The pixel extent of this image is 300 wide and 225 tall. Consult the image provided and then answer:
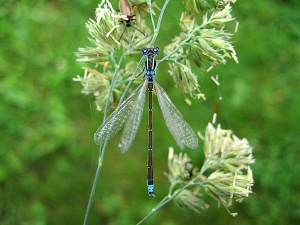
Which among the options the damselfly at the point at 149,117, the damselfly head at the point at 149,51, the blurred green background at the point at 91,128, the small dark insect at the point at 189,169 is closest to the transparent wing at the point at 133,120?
the damselfly at the point at 149,117

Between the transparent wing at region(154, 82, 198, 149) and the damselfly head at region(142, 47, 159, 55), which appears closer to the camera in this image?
the damselfly head at region(142, 47, 159, 55)

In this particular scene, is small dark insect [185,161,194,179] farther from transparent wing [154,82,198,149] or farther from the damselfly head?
the damselfly head

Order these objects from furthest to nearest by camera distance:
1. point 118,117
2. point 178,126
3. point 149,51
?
point 178,126 → point 118,117 → point 149,51

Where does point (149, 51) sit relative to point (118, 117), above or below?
above

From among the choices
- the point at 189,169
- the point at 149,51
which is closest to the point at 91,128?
the point at 189,169

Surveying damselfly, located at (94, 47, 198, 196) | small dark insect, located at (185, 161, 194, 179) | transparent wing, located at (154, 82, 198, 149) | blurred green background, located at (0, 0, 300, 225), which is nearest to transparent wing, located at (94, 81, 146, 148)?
damselfly, located at (94, 47, 198, 196)

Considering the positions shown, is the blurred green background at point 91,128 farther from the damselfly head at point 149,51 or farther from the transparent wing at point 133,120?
the damselfly head at point 149,51

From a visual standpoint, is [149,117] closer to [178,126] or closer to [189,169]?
[178,126]
